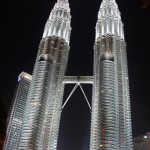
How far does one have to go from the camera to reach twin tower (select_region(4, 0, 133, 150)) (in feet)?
369

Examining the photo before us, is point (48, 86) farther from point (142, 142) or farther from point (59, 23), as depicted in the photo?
point (142, 142)

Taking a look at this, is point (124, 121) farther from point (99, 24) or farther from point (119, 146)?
point (99, 24)

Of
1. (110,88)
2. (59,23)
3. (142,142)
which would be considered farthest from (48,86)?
(142,142)

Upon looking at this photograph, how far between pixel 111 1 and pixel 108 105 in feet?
216

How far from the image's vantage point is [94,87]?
412 feet

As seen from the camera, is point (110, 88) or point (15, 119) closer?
point (110, 88)

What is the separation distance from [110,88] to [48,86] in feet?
99.1

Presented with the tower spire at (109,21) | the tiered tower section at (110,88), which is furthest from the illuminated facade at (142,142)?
the tower spire at (109,21)

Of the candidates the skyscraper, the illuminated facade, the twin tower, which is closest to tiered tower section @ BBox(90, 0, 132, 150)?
the twin tower

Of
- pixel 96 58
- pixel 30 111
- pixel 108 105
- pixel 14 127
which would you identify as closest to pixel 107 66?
pixel 96 58

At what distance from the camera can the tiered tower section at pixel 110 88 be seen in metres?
111

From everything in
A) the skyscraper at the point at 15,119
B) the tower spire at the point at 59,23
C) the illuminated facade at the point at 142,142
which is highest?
the tower spire at the point at 59,23

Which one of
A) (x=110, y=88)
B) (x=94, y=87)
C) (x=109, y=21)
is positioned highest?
(x=109, y=21)

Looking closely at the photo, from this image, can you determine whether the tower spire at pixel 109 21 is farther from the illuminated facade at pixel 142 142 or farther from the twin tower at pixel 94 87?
the illuminated facade at pixel 142 142
